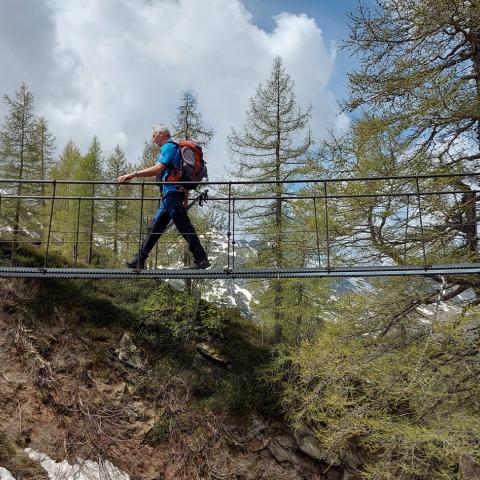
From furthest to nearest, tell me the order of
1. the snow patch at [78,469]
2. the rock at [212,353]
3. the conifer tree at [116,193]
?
the conifer tree at [116,193] < the rock at [212,353] < the snow patch at [78,469]

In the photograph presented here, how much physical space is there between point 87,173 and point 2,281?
40.6 ft

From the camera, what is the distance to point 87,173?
2281 centimetres

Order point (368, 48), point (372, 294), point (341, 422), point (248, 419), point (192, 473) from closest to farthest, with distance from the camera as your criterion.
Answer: point (341, 422) < point (372, 294) < point (368, 48) < point (192, 473) < point (248, 419)

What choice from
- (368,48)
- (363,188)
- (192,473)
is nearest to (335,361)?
(363,188)

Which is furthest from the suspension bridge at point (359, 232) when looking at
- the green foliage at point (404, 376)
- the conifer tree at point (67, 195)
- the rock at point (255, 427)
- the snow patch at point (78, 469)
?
the conifer tree at point (67, 195)

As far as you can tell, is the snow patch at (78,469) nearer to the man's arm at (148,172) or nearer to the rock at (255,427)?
the rock at (255,427)

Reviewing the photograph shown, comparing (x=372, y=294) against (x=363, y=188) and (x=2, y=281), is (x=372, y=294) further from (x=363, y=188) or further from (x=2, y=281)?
(x=2, y=281)

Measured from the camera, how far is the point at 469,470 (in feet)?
21.0

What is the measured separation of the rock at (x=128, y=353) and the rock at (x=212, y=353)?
228 cm

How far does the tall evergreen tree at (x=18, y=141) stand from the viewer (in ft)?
68.3

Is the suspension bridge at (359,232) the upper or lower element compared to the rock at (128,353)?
upper

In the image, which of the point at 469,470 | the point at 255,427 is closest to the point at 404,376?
the point at 469,470

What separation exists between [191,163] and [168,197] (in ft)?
1.67

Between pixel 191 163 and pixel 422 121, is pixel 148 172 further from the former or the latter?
pixel 422 121
